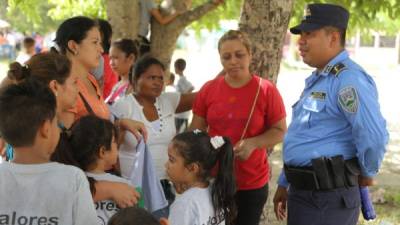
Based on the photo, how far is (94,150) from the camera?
2641 mm

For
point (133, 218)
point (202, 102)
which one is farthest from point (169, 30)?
point (133, 218)

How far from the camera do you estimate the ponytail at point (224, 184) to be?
2.88 meters

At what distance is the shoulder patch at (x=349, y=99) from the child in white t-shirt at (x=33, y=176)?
1.49 m

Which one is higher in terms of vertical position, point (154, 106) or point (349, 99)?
point (349, 99)

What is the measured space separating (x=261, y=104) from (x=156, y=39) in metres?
4.62

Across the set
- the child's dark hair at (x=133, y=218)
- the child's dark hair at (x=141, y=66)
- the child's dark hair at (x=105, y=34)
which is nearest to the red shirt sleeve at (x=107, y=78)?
the child's dark hair at (x=105, y=34)

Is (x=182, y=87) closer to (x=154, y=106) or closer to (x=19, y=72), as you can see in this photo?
(x=154, y=106)

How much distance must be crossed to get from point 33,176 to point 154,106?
166 cm

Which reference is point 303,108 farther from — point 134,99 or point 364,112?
point 134,99

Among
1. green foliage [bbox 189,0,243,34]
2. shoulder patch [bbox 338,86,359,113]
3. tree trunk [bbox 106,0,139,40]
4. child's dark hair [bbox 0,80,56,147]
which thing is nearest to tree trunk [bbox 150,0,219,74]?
tree trunk [bbox 106,0,139,40]

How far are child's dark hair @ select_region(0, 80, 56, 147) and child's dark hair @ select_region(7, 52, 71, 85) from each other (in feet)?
1.40

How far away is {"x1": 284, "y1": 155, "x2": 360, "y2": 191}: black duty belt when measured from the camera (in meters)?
2.98

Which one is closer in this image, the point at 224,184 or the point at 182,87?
the point at 224,184

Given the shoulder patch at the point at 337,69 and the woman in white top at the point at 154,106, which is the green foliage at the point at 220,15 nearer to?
the woman in white top at the point at 154,106
